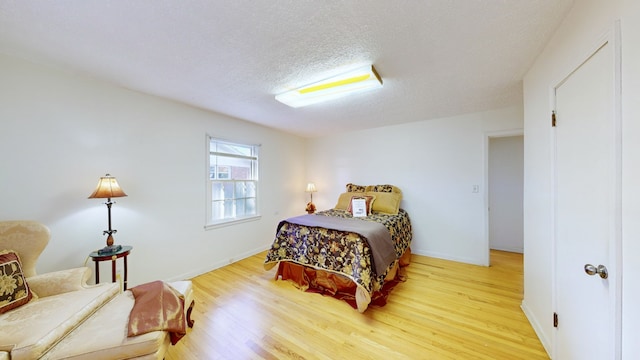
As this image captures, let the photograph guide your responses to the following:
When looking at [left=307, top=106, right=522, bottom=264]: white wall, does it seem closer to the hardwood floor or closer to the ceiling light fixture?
the hardwood floor

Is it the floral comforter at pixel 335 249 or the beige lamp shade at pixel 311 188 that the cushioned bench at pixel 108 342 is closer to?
the floral comforter at pixel 335 249

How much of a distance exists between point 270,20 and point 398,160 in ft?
10.2

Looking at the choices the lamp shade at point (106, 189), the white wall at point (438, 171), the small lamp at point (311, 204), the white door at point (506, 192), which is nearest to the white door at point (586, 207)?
the white wall at point (438, 171)

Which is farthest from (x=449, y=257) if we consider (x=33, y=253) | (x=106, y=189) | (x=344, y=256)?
(x=33, y=253)

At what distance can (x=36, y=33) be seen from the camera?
55.0 inches

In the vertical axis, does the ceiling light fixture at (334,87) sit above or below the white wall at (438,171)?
above

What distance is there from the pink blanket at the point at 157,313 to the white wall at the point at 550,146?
7.15 ft

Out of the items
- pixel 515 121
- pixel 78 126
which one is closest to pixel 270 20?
pixel 78 126

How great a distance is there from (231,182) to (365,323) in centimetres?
271

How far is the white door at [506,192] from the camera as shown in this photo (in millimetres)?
3506

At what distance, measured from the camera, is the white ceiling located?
1.20m

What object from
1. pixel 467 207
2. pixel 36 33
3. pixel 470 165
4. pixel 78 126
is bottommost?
pixel 467 207

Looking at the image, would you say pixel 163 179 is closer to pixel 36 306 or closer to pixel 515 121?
pixel 36 306

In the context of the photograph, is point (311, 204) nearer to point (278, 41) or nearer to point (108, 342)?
point (278, 41)
